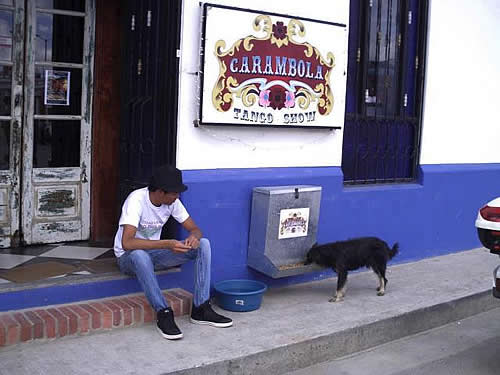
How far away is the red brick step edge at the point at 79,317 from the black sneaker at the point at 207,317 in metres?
0.18

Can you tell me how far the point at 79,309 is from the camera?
187 inches

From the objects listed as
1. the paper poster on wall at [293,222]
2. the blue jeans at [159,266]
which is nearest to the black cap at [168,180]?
the blue jeans at [159,266]

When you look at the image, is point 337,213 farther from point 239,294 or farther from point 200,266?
point 200,266

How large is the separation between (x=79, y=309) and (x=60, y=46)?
245cm

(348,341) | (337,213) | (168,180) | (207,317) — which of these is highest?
(168,180)

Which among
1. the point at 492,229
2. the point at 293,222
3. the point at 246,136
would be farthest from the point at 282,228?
the point at 492,229

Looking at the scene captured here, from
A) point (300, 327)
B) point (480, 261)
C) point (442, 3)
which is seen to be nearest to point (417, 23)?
point (442, 3)

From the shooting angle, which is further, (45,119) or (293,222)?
(45,119)

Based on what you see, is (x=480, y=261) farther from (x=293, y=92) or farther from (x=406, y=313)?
(x=293, y=92)

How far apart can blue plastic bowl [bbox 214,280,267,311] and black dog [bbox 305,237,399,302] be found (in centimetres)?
56

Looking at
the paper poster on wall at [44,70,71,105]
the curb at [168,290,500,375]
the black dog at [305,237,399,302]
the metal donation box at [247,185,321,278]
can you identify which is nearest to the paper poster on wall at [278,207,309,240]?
the metal donation box at [247,185,321,278]

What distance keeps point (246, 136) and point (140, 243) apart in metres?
1.59

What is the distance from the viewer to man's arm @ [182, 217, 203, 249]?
489cm

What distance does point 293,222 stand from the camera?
579 cm
